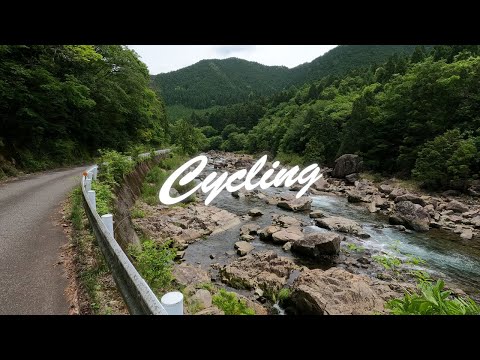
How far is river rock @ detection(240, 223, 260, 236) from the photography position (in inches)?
533

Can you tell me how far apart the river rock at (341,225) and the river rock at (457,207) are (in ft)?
25.4

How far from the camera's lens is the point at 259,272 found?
940cm

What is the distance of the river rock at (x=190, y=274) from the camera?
8.09m

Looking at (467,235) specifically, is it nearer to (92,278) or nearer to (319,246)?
(319,246)

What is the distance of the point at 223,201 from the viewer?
2012 cm

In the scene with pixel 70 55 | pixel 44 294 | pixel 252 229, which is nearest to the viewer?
pixel 44 294

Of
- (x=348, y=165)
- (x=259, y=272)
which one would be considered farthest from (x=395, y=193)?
(x=259, y=272)

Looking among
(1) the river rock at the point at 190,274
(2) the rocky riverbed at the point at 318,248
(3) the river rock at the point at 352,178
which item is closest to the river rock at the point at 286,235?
(2) the rocky riverbed at the point at 318,248

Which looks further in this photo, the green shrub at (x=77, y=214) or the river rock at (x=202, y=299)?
the green shrub at (x=77, y=214)

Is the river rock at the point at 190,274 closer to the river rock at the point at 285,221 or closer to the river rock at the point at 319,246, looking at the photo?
the river rock at the point at 319,246
